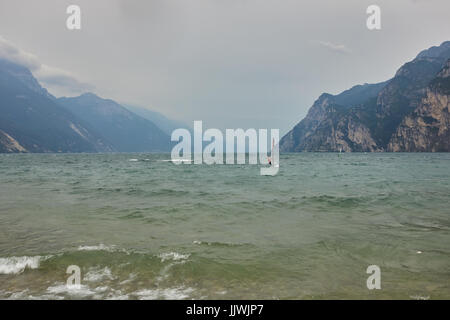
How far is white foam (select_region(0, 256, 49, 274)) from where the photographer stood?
8070mm

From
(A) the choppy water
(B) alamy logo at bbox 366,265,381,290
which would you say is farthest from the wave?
(B) alamy logo at bbox 366,265,381,290

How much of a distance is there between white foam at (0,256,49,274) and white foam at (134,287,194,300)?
3.93 m

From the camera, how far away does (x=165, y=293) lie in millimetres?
6871

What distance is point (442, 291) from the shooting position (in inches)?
268

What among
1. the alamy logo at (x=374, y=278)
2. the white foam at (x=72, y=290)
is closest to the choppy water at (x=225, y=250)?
the white foam at (x=72, y=290)

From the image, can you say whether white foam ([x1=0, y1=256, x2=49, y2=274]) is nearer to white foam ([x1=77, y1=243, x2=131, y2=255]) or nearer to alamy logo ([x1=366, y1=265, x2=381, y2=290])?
white foam ([x1=77, y1=243, x2=131, y2=255])

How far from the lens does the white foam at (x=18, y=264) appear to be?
8.07m

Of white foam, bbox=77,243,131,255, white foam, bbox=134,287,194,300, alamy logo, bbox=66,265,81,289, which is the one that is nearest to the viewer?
white foam, bbox=134,287,194,300

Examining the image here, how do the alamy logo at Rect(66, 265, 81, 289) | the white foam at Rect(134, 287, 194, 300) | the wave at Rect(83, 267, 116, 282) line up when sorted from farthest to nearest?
the wave at Rect(83, 267, 116, 282)
the alamy logo at Rect(66, 265, 81, 289)
the white foam at Rect(134, 287, 194, 300)

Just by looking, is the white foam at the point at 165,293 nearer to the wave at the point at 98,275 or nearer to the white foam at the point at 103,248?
the wave at the point at 98,275

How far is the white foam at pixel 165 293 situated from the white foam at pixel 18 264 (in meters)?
3.93

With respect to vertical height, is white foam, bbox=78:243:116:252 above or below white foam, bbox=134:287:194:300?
above
